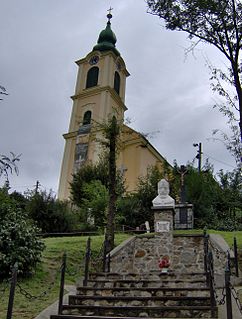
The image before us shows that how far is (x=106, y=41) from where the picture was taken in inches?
1788

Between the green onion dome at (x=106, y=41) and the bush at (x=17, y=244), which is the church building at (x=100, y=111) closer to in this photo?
the green onion dome at (x=106, y=41)

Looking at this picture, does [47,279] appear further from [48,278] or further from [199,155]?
[199,155]

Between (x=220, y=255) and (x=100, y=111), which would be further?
(x=100, y=111)

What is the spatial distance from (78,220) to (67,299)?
15713 millimetres

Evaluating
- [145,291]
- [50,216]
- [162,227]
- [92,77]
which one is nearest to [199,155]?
[50,216]

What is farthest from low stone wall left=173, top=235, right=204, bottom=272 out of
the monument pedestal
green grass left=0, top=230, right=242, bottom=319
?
green grass left=0, top=230, right=242, bottom=319

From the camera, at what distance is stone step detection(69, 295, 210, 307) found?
6.95m

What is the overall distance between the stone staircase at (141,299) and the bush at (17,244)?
75.8 inches

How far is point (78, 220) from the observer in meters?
23.4

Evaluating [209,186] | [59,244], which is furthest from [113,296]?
[209,186]

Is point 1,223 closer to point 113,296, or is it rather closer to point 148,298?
point 113,296

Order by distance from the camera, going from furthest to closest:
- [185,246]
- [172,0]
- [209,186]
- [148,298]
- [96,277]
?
[209,186] → [172,0] → [185,246] → [96,277] → [148,298]

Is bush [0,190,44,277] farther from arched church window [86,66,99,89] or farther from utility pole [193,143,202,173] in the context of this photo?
arched church window [86,66,99,89]

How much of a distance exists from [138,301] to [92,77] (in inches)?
1446
